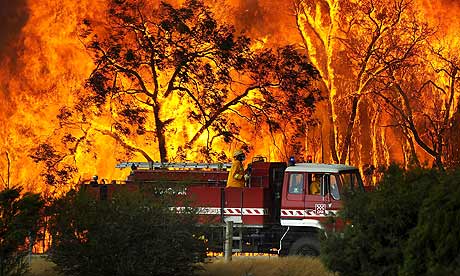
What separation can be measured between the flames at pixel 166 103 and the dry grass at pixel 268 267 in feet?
53.7

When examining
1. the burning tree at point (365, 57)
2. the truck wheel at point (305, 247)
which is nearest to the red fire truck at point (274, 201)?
the truck wheel at point (305, 247)

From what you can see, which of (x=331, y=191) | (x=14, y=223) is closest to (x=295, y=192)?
(x=331, y=191)

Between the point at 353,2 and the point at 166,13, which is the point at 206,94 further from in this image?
the point at 353,2

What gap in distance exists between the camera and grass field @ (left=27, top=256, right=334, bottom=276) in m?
18.5

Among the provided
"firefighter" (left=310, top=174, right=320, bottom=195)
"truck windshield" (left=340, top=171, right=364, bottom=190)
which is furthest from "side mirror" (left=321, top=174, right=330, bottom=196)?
"truck windshield" (left=340, top=171, right=364, bottom=190)

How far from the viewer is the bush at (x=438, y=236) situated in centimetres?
1270

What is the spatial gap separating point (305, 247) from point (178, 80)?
14.4 m

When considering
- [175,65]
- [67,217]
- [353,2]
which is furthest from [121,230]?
[353,2]

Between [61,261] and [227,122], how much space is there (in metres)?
18.8

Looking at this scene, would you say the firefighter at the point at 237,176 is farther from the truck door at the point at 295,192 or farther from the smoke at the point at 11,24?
the smoke at the point at 11,24

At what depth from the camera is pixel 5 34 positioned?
43344mm

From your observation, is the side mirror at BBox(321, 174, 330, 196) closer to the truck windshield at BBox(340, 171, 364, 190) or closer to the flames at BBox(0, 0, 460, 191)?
the truck windshield at BBox(340, 171, 364, 190)

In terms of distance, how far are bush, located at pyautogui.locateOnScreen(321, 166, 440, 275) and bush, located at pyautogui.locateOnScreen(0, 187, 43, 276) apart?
4979mm

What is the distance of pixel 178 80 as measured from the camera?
36406 millimetres
